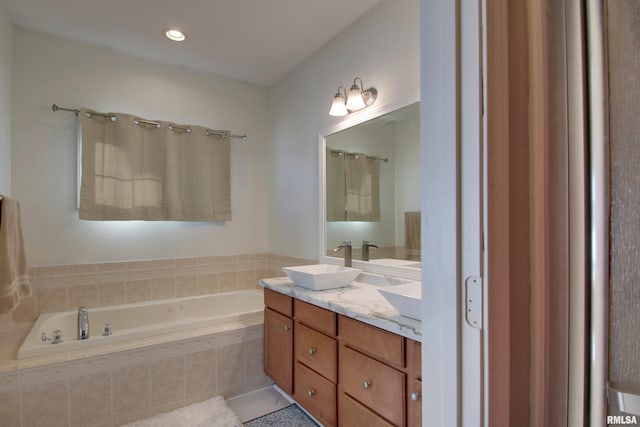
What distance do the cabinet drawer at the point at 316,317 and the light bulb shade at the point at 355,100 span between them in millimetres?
1312

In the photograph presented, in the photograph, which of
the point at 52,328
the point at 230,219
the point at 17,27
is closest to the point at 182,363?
the point at 52,328

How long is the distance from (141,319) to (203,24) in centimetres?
233

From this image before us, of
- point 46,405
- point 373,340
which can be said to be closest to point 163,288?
point 46,405

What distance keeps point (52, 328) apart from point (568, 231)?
3021mm

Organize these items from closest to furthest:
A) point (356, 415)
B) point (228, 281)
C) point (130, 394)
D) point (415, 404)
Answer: point (415, 404) → point (356, 415) → point (130, 394) → point (228, 281)

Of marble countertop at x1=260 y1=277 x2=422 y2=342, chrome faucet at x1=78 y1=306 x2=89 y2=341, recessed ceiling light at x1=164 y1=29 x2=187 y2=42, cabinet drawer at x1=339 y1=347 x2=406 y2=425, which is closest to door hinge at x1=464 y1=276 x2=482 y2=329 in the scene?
marble countertop at x1=260 y1=277 x2=422 y2=342

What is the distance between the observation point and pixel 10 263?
1629 mm

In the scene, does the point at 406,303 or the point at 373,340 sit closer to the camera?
the point at 406,303

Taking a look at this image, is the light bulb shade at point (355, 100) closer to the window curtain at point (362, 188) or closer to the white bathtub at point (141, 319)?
the window curtain at point (362, 188)

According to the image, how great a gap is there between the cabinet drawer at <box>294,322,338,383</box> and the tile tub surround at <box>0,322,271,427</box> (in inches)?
23.4

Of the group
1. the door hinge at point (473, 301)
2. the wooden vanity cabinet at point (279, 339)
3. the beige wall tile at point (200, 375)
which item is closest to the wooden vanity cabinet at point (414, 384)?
the door hinge at point (473, 301)

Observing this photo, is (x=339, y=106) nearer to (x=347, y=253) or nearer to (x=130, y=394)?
(x=347, y=253)

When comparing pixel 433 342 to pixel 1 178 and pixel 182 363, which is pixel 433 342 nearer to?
pixel 182 363

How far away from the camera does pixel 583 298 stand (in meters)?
0.60
